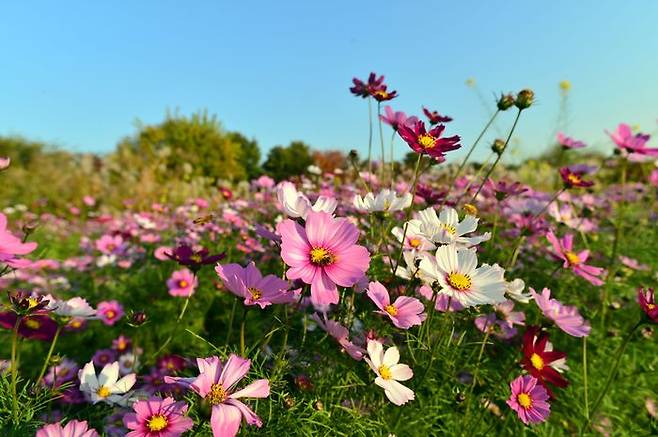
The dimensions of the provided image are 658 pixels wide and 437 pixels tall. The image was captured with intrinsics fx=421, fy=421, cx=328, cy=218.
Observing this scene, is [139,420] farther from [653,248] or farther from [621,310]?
[653,248]

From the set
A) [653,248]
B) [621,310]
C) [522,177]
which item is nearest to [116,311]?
[621,310]

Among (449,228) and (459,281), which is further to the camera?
(449,228)

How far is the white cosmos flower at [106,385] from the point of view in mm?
1023

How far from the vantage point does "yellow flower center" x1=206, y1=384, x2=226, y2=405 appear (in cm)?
69

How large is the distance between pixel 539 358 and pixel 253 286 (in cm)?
76

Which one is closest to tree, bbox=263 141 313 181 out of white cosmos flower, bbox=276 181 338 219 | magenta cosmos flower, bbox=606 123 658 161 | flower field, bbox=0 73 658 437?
flower field, bbox=0 73 658 437

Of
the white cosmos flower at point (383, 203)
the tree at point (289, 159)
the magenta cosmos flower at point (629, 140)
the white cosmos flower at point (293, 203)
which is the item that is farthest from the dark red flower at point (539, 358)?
the tree at point (289, 159)

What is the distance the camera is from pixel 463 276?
0.94 m

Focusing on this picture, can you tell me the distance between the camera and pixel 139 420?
762 millimetres

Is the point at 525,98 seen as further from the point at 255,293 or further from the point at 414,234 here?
the point at 255,293

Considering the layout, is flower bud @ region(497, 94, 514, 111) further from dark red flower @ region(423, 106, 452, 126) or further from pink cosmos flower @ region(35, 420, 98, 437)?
pink cosmos flower @ region(35, 420, 98, 437)

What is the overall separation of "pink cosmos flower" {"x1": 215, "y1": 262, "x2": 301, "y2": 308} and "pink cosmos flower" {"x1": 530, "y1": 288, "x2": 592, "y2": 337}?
69cm

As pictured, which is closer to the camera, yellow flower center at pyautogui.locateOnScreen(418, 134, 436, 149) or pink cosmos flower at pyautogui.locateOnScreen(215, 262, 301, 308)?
pink cosmos flower at pyautogui.locateOnScreen(215, 262, 301, 308)

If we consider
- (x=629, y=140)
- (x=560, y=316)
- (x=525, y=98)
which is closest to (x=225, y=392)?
(x=560, y=316)
